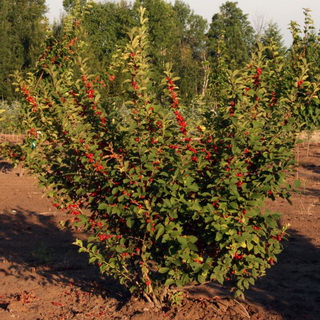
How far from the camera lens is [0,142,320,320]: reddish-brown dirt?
492 cm

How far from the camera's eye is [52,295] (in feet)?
18.4

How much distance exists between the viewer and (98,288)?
5.71 meters

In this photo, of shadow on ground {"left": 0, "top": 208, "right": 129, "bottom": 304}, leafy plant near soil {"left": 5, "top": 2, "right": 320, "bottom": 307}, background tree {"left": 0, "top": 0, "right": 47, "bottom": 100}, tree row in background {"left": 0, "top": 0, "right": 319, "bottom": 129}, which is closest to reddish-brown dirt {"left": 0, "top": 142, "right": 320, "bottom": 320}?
shadow on ground {"left": 0, "top": 208, "right": 129, "bottom": 304}

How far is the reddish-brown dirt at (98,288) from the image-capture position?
4922 millimetres

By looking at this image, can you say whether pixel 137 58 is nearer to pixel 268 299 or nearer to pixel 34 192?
pixel 268 299

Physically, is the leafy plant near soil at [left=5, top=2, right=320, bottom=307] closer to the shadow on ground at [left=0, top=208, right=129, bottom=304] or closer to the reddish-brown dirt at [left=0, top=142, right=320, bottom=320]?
the reddish-brown dirt at [left=0, top=142, right=320, bottom=320]

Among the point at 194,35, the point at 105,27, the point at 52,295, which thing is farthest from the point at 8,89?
the point at 194,35

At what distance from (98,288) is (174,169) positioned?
7.25 ft

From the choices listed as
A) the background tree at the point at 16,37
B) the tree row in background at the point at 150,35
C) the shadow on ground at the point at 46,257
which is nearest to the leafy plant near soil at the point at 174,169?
the shadow on ground at the point at 46,257

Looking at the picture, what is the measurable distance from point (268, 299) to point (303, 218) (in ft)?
13.5

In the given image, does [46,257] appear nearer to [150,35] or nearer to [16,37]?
[150,35]

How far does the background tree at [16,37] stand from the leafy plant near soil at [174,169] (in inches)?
1286

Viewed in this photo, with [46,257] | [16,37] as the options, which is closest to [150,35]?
[16,37]

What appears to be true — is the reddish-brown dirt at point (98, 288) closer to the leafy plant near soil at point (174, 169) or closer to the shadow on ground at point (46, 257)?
the shadow on ground at point (46, 257)
